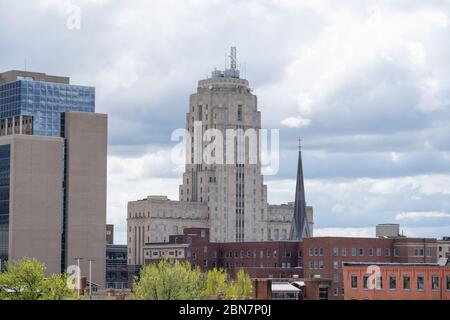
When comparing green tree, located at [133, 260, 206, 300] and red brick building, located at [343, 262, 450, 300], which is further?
red brick building, located at [343, 262, 450, 300]

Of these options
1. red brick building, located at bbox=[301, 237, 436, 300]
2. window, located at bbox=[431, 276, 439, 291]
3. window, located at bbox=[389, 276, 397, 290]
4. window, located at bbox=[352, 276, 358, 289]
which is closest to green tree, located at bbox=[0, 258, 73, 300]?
window, located at bbox=[352, 276, 358, 289]

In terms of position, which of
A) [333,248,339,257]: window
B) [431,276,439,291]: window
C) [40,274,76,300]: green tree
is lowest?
[40,274,76,300]: green tree

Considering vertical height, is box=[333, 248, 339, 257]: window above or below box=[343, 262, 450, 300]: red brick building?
above

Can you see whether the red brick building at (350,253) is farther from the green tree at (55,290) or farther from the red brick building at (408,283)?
the green tree at (55,290)

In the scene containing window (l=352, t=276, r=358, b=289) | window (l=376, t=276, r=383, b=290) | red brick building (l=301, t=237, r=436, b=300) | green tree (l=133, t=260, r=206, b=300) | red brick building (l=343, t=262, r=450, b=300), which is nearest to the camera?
green tree (l=133, t=260, r=206, b=300)

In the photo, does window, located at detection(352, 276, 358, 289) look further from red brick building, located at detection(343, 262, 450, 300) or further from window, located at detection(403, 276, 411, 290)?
window, located at detection(403, 276, 411, 290)

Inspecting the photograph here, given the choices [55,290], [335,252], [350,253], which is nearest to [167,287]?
[55,290]

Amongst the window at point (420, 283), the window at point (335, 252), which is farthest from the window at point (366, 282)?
the window at point (335, 252)

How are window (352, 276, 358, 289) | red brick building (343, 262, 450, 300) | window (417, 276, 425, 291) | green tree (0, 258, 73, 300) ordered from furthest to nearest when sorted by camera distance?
window (352, 276, 358, 289) → window (417, 276, 425, 291) → red brick building (343, 262, 450, 300) → green tree (0, 258, 73, 300)
